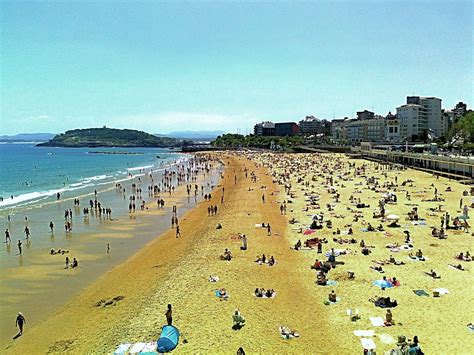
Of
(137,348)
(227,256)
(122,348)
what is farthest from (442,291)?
(122,348)

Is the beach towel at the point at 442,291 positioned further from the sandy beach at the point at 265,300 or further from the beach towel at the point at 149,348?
the beach towel at the point at 149,348

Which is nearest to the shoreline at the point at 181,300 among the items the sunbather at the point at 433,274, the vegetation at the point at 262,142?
the sunbather at the point at 433,274

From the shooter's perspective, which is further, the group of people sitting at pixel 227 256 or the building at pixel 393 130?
the building at pixel 393 130

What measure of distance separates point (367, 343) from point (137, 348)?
6481 mm

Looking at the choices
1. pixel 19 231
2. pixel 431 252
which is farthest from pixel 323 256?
pixel 19 231

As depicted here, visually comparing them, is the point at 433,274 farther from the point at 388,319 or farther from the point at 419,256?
the point at 388,319

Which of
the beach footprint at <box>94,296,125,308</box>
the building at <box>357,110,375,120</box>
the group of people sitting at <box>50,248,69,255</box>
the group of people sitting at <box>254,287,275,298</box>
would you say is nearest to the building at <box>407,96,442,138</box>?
the building at <box>357,110,375,120</box>

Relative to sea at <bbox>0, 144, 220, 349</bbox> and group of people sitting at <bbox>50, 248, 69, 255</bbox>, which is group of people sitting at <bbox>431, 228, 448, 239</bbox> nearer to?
sea at <bbox>0, 144, 220, 349</bbox>

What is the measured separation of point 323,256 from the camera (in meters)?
20.6

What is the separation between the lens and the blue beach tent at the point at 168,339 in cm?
1235

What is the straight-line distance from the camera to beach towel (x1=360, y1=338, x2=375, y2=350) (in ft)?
39.6

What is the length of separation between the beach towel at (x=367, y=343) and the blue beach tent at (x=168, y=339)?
526 centimetres

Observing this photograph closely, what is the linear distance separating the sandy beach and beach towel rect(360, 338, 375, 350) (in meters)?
0.16

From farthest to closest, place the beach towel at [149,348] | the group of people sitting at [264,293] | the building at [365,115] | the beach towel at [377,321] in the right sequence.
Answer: the building at [365,115] → the group of people sitting at [264,293] → the beach towel at [377,321] → the beach towel at [149,348]
